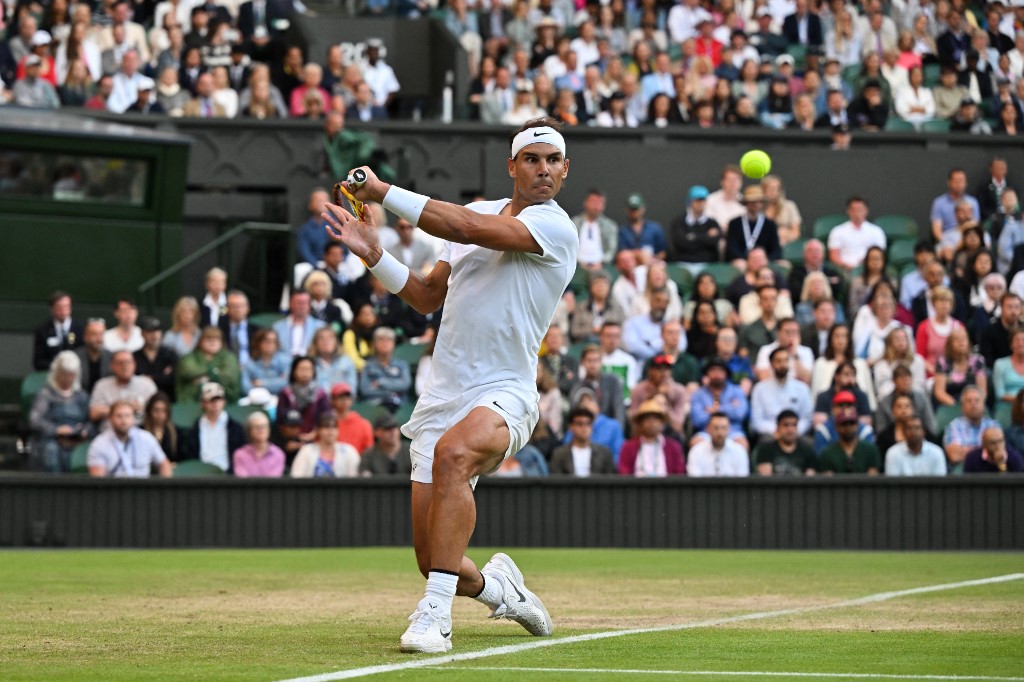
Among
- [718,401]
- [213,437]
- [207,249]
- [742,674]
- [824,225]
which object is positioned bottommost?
[742,674]

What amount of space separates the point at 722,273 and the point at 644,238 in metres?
1.16

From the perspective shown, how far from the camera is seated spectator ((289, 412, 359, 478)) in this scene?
593 inches

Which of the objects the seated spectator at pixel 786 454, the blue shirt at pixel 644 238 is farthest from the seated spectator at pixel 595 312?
the seated spectator at pixel 786 454

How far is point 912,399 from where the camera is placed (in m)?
15.9

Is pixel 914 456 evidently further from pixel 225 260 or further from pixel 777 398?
pixel 225 260

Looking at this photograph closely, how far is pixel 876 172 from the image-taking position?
21.5 meters

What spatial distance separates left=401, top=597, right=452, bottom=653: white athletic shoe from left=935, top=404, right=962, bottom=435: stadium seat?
10.6 m

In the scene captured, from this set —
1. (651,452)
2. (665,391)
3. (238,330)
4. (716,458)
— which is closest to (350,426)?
(238,330)

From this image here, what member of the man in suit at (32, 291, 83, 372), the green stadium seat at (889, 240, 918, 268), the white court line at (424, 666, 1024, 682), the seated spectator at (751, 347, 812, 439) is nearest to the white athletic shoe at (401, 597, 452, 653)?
the white court line at (424, 666, 1024, 682)

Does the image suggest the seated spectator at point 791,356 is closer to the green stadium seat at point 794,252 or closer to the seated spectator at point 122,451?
the green stadium seat at point 794,252

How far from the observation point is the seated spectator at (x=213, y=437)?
50.0 ft

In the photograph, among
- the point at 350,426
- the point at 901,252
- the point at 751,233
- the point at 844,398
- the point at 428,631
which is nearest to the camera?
the point at 428,631

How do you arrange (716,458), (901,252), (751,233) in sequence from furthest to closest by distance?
(901,252), (751,233), (716,458)

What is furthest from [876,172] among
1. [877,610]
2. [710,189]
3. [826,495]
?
[877,610]
